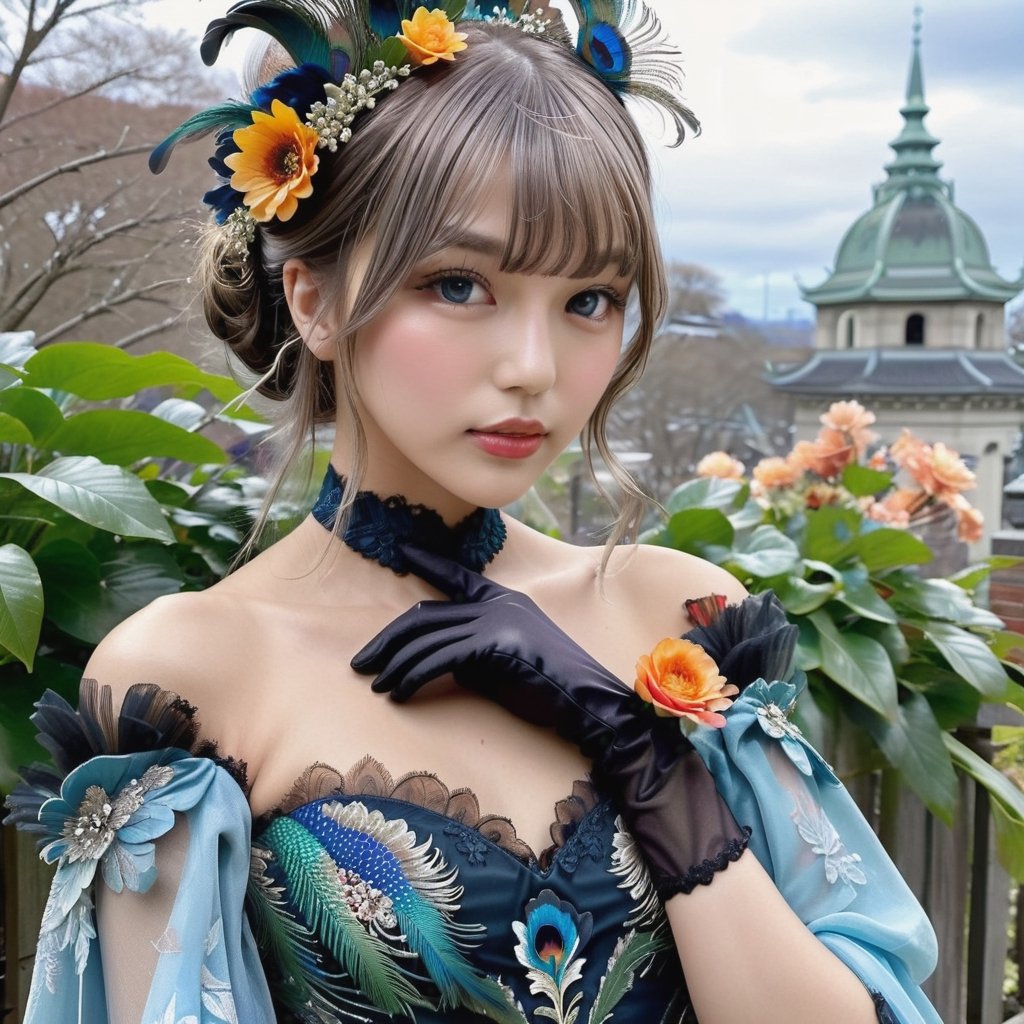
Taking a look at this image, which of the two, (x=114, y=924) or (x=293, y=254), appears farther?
(x=293, y=254)

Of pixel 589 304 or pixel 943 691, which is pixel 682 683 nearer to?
pixel 589 304

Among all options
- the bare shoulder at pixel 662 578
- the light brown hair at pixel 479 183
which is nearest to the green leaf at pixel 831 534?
the bare shoulder at pixel 662 578

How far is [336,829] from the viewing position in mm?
981

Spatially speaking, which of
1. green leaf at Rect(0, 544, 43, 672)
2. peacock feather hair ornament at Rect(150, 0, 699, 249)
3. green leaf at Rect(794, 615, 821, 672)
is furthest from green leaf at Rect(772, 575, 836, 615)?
green leaf at Rect(0, 544, 43, 672)

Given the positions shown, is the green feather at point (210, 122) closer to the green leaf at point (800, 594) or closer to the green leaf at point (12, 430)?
the green leaf at point (12, 430)

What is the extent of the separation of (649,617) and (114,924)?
0.65 metres

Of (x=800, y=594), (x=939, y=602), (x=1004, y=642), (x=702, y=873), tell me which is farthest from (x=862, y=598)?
(x=702, y=873)

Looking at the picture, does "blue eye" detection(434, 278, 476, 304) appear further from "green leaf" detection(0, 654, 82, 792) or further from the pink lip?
"green leaf" detection(0, 654, 82, 792)

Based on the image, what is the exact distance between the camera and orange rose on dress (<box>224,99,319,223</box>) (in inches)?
41.0

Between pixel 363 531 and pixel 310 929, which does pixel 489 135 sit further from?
pixel 310 929

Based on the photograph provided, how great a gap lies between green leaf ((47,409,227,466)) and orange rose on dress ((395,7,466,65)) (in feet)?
1.98

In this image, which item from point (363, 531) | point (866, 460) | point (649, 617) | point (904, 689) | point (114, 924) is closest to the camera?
point (114, 924)

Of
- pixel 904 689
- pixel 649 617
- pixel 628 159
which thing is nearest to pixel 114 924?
pixel 649 617

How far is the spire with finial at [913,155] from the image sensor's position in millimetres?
11576
